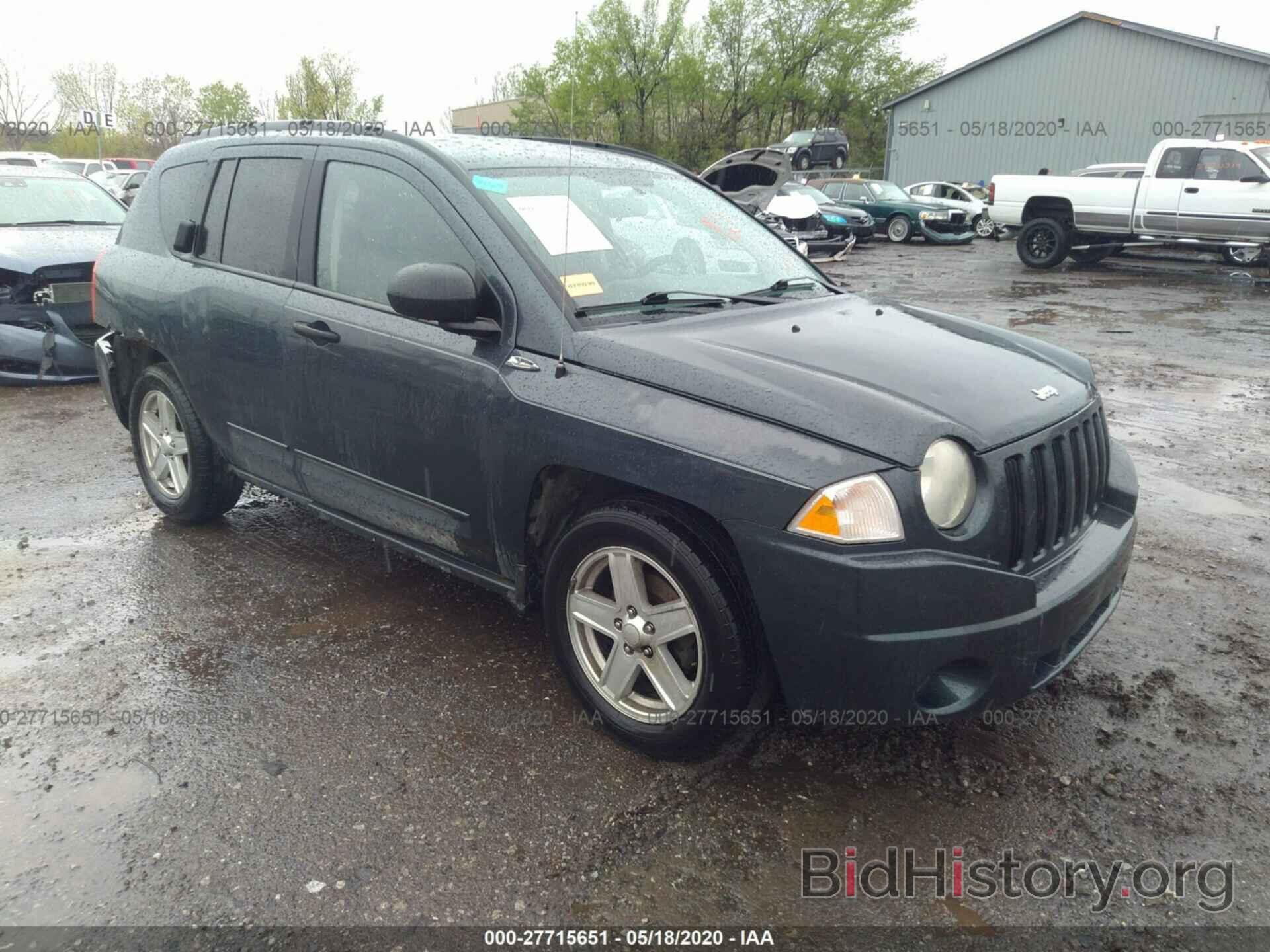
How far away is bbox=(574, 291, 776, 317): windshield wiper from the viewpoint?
3.12 meters

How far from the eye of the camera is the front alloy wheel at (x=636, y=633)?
274 centimetres

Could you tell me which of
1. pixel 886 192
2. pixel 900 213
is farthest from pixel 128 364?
pixel 886 192

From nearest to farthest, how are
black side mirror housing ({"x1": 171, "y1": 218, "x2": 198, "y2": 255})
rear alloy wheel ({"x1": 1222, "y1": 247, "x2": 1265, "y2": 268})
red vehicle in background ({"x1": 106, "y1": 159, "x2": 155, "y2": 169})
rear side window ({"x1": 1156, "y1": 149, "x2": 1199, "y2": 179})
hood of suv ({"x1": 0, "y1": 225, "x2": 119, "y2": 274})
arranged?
black side mirror housing ({"x1": 171, "y1": 218, "x2": 198, "y2": 255})
hood of suv ({"x1": 0, "y1": 225, "x2": 119, "y2": 274})
rear side window ({"x1": 1156, "y1": 149, "x2": 1199, "y2": 179})
rear alloy wheel ({"x1": 1222, "y1": 247, "x2": 1265, "y2": 268})
red vehicle in background ({"x1": 106, "y1": 159, "x2": 155, "y2": 169})

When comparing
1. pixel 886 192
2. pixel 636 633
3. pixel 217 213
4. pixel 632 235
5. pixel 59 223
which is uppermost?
pixel 886 192

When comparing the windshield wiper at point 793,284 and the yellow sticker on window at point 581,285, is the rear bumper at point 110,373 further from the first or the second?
the windshield wiper at point 793,284

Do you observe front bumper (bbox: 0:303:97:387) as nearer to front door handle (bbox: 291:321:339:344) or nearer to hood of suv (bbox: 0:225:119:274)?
hood of suv (bbox: 0:225:119:274)

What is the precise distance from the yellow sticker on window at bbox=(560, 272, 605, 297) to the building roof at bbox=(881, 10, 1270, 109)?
1278 inches

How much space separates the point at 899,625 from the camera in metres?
2.39

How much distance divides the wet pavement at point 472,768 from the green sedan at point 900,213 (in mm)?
20857

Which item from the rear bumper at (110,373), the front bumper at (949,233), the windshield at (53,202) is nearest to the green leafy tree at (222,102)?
the front bumper at (949,233)

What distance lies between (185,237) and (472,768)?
294 centimetres

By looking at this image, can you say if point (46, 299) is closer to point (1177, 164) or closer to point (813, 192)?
point (1177, 164)

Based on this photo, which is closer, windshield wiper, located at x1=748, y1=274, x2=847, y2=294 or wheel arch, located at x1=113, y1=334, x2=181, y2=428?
windshield wiper, located at x1=748, y1=274, x2=847, y2=294

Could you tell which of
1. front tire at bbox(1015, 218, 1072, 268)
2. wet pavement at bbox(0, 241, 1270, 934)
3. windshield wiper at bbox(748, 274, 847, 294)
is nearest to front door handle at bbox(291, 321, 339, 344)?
wet pavement at bbox(0, 241, 1270, 934)
